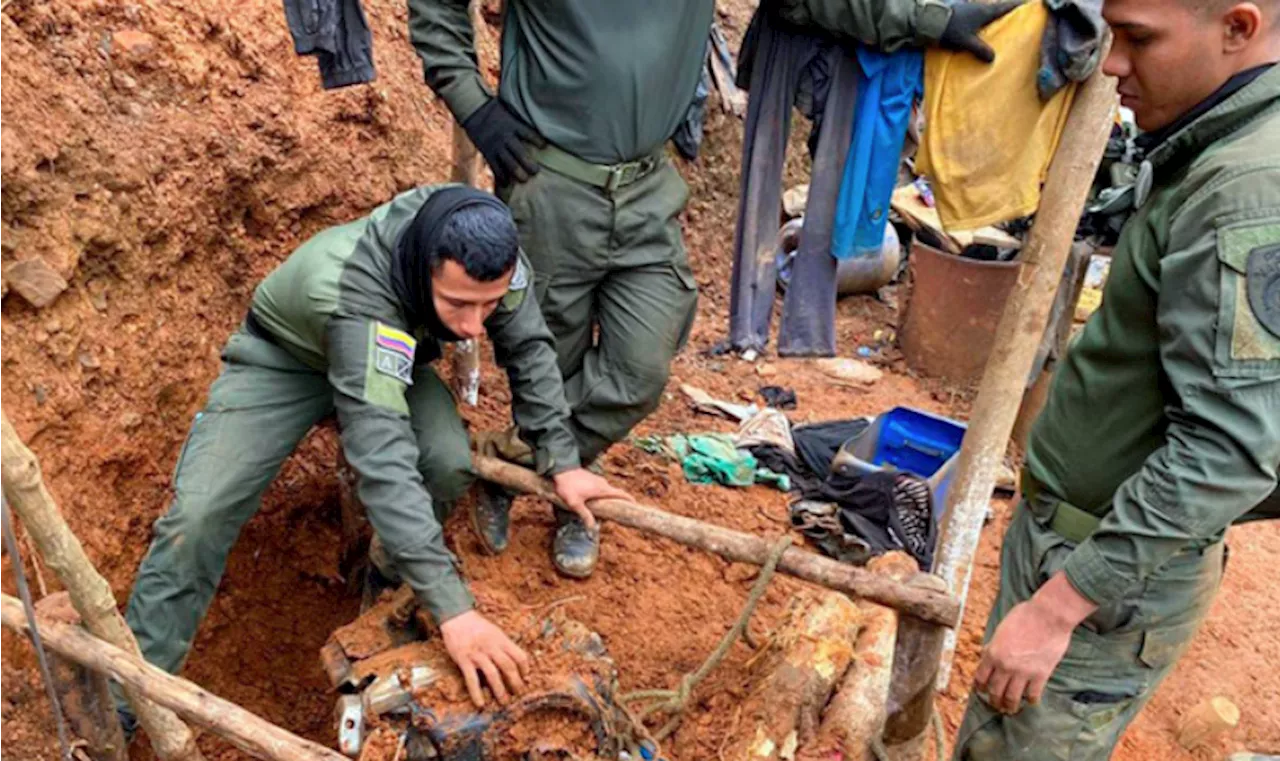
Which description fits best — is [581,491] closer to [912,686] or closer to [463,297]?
[463,297]

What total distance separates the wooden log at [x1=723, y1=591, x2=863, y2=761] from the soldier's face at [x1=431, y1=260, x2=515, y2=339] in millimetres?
1363

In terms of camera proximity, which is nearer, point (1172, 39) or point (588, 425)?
point (1172, 39)

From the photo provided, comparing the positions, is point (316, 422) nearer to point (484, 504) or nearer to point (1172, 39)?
point (484, 504)

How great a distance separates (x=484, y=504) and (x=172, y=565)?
120cm

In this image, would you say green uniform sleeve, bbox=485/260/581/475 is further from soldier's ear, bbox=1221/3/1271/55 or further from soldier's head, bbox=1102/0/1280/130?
soldier's ear, bbox=1221/3/1271/55

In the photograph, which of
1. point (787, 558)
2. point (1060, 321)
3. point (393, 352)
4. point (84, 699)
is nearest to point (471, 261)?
point (393, 352)

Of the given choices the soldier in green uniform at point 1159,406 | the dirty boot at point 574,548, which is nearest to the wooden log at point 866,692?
the soldier in green uniform at point 1159,406

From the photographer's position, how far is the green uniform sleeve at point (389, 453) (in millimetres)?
2836

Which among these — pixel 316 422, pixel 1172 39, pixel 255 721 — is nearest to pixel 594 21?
pixel 316 422

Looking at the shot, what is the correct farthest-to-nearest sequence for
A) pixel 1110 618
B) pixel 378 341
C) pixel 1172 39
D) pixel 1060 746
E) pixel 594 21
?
1. pixel 594 21
2. pixel 378 341
3. pixel 1060 746
4. pixel 1110 618
5. pixel 1172 39

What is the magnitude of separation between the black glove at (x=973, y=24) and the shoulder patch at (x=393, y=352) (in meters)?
2.02

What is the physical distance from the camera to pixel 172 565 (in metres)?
3.25

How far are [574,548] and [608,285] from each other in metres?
1.07

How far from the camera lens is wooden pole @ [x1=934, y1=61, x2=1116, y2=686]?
Result: 128 inches
